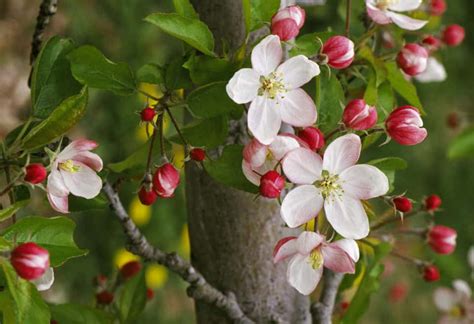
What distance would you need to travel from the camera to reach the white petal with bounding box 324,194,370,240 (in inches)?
21.5

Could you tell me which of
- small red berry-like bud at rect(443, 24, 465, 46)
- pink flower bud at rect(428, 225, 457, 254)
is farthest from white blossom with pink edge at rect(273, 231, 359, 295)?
small red berry-like bud at rect(443, 24, 465, 46)

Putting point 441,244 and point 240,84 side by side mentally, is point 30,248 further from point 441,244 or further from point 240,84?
point 441,244

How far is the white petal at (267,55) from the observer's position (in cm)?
53

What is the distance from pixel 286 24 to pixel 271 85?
0.04m

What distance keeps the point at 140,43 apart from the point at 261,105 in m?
1.30

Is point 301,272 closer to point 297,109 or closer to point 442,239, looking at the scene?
point 297,109

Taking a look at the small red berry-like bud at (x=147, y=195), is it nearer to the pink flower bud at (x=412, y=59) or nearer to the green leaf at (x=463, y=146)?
the pink flower bud at (x=412, y=59)

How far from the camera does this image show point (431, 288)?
2203 mm

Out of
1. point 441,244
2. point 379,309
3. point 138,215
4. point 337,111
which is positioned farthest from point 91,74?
point 379,309

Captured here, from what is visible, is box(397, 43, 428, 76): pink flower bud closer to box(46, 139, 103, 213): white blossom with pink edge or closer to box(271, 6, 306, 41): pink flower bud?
box(271, 6, 306, 41): pink flower bud

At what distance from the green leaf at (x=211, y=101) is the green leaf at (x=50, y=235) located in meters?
0.12

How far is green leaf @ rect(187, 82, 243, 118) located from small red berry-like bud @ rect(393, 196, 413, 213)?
129 mm

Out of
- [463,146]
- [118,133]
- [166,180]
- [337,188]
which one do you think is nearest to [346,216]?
[337,188]

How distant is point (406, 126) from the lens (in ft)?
1.81
